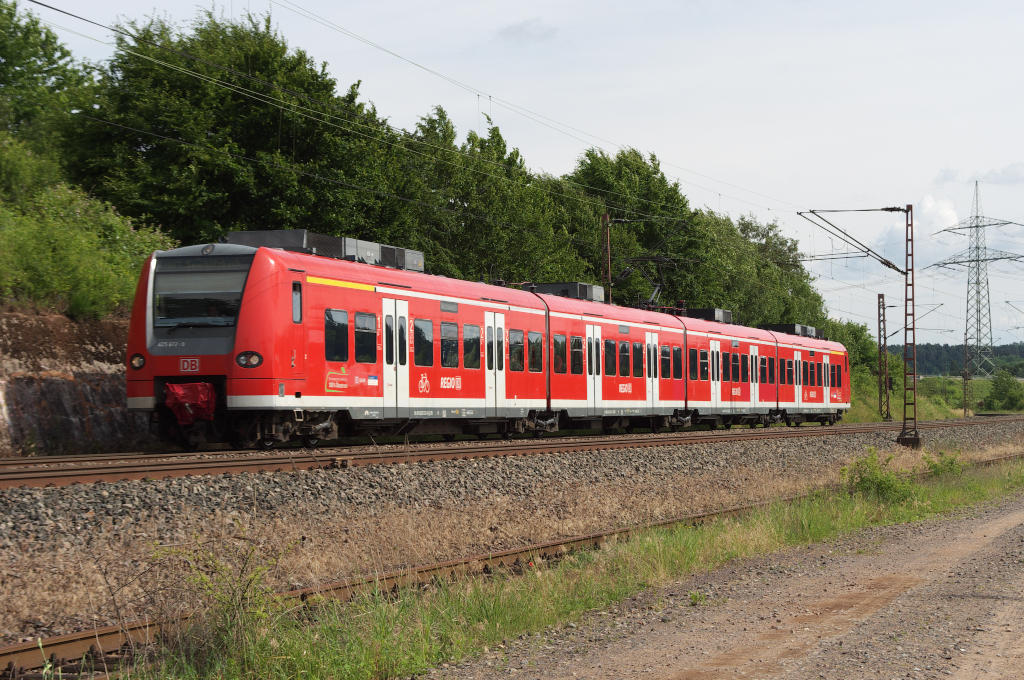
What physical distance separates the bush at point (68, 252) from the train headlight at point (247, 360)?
23.0 feet

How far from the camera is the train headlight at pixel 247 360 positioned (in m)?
15.7

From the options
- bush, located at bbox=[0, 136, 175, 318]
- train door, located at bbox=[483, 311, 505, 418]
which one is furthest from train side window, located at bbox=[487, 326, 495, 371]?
bush, located at bbox=[0, 136, 175, 318]

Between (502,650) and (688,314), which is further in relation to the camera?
(688,314)

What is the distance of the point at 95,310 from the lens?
21266 mm

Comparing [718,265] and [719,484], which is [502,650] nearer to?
[719,484]

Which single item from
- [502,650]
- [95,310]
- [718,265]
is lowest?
[502,650]

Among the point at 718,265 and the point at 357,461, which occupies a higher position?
the point at 718,265

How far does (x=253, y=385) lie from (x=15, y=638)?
8391 millimetres

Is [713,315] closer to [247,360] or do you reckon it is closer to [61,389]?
[247,360]

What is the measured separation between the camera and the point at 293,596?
8.34 m

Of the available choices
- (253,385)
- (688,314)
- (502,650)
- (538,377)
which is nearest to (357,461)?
(253,385)

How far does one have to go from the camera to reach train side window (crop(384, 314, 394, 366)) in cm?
1844

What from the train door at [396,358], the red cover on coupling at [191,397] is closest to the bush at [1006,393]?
the train door at [396,358]

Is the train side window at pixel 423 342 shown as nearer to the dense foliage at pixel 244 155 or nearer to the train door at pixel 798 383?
the dense foliage at pixel 244 155
